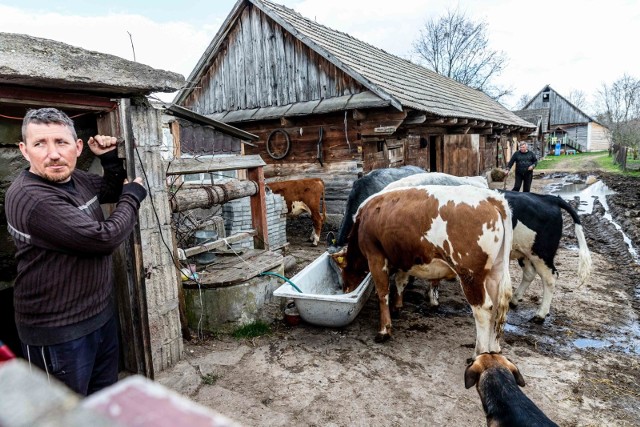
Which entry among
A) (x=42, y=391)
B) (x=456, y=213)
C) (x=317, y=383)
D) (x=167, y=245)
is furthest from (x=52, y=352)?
(x=456, y=213)

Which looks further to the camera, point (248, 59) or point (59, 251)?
point (248, 59)

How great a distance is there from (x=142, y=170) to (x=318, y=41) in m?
7.47

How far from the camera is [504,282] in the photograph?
148 inches

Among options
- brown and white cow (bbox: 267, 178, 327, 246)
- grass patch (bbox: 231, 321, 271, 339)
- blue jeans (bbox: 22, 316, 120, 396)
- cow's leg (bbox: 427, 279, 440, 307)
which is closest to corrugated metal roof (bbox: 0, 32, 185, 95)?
blue jeans (bbox: 22, 316, 120, 396)

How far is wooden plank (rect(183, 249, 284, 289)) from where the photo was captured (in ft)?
13.6

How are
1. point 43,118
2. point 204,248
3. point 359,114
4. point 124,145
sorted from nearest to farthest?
point 43,118 → point 124,145 → point 204,248 → point 359,114

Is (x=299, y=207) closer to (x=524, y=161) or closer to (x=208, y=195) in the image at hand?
(x=208, y=195)

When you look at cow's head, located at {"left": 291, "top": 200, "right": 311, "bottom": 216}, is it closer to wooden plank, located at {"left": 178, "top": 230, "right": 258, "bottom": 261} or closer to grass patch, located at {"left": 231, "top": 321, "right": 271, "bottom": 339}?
wooden plank, located at {"left": 178, "top": 230, "right": 258, "bottom": 261}

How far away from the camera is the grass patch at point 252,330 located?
4234 millimetres

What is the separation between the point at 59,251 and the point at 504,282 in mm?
3539

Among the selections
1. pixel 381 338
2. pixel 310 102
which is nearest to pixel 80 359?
pixel 381 338

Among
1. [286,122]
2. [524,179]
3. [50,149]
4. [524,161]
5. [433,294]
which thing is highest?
[286,122]

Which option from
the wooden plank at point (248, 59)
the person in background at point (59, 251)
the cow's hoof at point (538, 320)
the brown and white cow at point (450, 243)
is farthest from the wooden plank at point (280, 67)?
the person in background at point (59, 251)

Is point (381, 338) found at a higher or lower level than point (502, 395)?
lower
